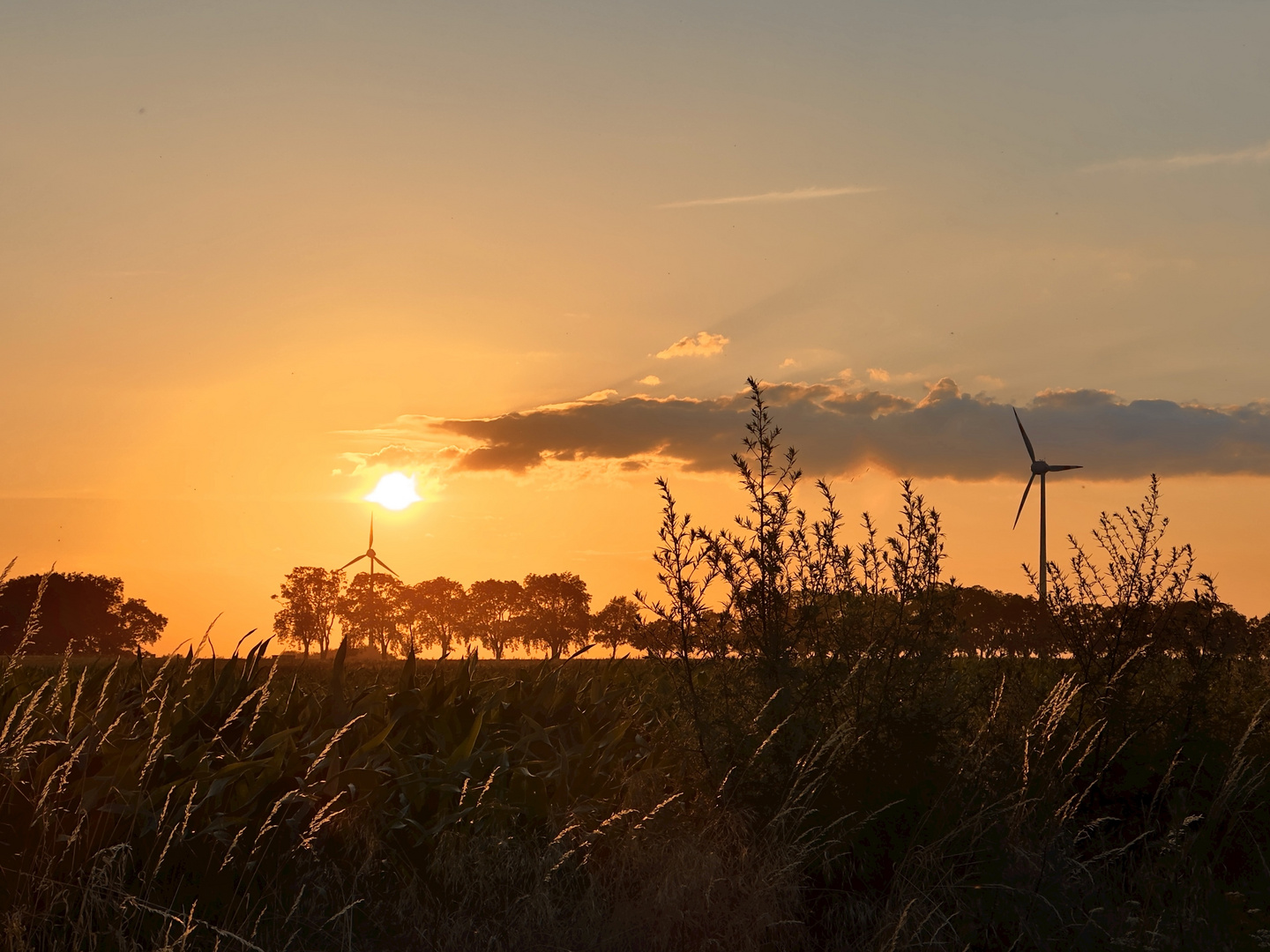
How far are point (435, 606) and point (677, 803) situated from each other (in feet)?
288

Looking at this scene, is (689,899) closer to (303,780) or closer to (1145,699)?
(303,780)

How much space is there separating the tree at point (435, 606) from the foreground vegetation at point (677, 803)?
84598 mm

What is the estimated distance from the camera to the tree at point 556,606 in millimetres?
85188

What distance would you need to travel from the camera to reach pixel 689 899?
6.38m

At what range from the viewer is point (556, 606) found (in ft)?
295

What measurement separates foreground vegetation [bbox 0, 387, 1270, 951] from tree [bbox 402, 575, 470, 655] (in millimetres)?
84598

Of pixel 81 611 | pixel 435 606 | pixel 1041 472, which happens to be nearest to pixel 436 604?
pixel 435 606

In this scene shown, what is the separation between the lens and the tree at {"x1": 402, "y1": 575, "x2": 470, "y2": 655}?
303ft

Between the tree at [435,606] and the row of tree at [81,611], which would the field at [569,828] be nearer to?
the row of tree at [81,611]

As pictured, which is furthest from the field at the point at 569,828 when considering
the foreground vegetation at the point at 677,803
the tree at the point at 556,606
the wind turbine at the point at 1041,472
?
the tree at the point at 556,606

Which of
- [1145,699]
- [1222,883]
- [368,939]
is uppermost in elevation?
[1145,699]

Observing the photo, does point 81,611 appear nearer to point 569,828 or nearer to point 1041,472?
point 1041,472

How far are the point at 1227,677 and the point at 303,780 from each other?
9.73 meters

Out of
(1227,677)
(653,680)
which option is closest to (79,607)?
(653,680)
